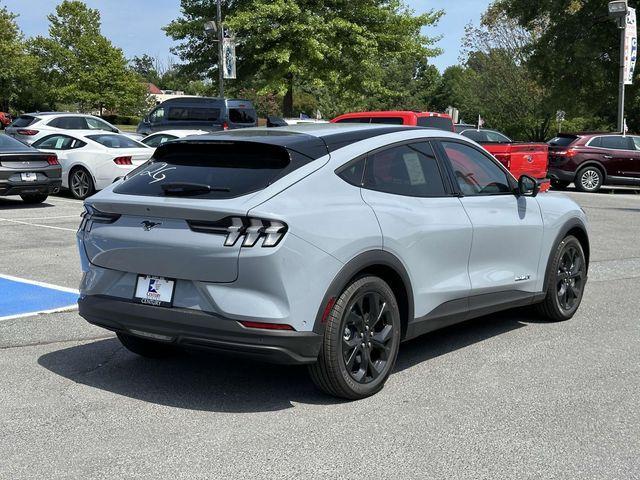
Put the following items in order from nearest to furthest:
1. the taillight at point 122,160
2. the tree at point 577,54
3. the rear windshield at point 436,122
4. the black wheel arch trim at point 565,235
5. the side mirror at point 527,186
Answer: the side mirror at point 527,186
the black wheel arch trim at point 565,235
the taillight at point 122,160
the rear windshield at point 436,122
the tree at point 577,54

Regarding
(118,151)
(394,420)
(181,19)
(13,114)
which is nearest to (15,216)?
(118,151)

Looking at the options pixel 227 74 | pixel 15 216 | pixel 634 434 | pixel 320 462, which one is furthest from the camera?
pixel 227 74

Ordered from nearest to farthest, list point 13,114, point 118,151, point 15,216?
1. point 15,216
2. point 118,151
3. point 13,114

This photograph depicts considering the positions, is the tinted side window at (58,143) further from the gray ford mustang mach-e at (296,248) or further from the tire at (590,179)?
the tire at (590,179)

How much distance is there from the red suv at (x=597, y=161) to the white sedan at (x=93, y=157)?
11706 millimetres

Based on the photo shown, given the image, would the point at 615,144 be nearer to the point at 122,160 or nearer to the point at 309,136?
the point at 122,160

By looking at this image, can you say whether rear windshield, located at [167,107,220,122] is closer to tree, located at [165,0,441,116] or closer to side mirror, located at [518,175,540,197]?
tree, located at [165,0,441,116]

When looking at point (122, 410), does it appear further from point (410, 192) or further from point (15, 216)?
point (15, 216)

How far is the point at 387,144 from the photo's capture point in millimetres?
5105

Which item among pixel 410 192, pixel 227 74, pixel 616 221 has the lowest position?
pixel 616 221

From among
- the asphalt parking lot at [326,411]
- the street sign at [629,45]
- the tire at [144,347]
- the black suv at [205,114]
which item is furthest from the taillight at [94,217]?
the street sign at [629,45]

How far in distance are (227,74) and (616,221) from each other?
1706cm

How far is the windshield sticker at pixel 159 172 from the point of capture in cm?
475

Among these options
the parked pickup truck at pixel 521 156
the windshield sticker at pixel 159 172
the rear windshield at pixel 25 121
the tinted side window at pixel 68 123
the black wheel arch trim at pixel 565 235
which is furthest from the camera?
the tinted side window at pixel 68 123
